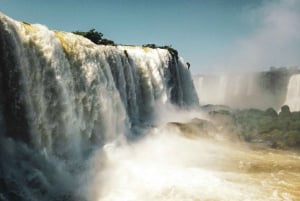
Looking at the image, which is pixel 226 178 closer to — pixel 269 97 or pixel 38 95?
pixel 38 95

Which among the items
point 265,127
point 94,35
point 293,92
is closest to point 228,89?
point 293,92

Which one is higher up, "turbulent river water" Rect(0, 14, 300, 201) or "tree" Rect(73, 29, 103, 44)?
"tree" Rect(73, 29, 103, 44)

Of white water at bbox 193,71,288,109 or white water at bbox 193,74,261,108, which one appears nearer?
white water at bbox 193,71,288,109

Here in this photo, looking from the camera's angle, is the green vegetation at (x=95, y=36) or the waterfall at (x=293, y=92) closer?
the green vegetation at (x=95, y=36)

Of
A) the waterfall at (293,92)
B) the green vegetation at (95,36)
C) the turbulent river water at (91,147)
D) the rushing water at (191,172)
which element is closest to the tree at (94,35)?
the green vegetation at (95,36)

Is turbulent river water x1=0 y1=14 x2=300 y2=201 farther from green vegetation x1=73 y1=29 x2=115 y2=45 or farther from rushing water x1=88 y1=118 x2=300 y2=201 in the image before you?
green vegetation x1=73 y1=29 x2=115 y2=45

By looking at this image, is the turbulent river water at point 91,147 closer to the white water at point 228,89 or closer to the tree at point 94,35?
the tree at point 94,35

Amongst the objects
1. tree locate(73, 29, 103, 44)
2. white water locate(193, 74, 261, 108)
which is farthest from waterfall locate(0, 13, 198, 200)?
white water locate(193, 74, 261, 108)
